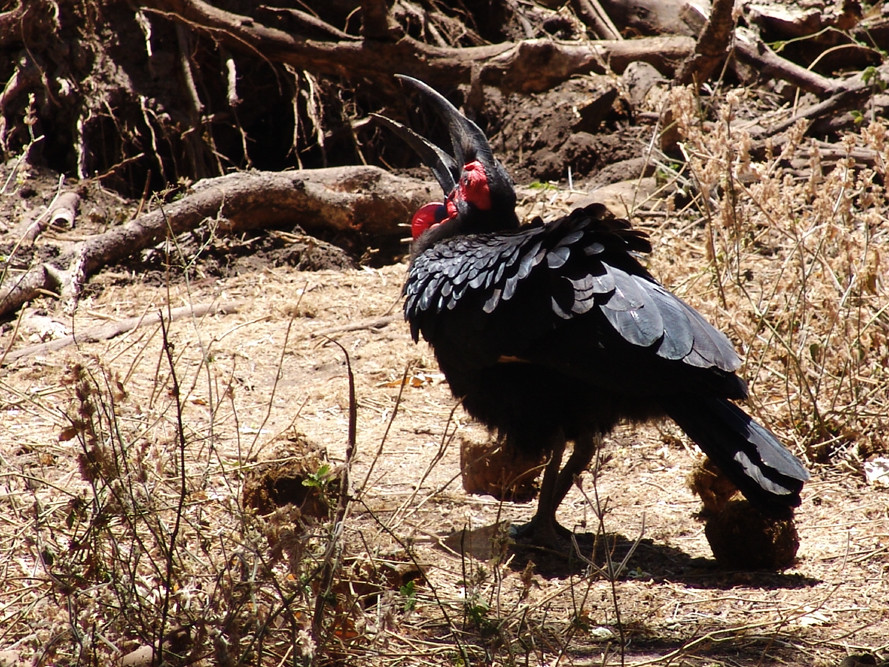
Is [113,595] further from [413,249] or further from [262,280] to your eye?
[262,280]

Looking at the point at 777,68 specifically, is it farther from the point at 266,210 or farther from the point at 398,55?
the point at 266,210

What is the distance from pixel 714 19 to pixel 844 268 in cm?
363

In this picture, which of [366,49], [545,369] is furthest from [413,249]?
[366,49]

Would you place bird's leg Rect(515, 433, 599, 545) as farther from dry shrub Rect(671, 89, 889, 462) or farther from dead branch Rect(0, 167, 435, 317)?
dead branch Rect(0, 167, 435, 317)

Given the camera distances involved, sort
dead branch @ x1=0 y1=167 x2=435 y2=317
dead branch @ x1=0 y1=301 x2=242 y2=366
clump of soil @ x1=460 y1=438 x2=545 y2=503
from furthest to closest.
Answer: dead branch @ x1=0 y1=167 x2=435 y2=317, dead branch @ x1=0 y1=301 x2=242 y2=366, clump of soil @ x1=460 y1=438 x2=545 y2=503

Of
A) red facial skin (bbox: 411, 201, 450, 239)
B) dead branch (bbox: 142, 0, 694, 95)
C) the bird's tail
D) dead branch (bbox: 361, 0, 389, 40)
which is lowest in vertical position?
the bird's tail

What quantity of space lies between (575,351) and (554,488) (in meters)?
0.67

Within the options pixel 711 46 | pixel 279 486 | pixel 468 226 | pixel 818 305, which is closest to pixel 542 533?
pixel 279 486

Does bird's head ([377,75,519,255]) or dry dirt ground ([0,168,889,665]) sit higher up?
bird's head ([377,75,519,255])

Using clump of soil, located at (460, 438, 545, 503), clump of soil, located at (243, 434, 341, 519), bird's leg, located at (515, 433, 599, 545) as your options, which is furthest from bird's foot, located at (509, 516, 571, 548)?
clump of soil, located at (243, 434, 341, 519)

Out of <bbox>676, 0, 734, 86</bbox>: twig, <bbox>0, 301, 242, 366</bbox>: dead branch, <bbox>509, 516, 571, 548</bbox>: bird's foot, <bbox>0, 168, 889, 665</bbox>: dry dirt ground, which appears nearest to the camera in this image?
<bbox>0, 168, 889, 665</bbox>: dry dirt ground

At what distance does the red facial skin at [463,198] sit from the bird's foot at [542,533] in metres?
1.40

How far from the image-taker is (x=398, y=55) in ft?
23.8

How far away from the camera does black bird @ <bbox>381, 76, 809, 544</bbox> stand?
306 centimetres
